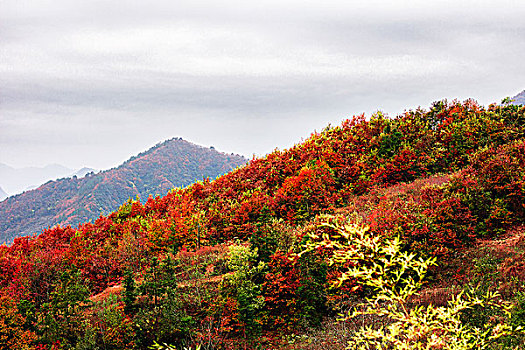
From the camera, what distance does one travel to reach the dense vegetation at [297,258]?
1301 centimetres

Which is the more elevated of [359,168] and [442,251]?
[359,168]

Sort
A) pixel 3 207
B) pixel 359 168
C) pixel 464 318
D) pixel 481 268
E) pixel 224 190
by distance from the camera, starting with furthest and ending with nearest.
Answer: pixel 3 207 → pixel 224 190 → pixel 359 168 → pixel 481 268 → pixel 464 318

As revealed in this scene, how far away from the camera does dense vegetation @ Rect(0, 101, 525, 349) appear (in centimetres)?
1301

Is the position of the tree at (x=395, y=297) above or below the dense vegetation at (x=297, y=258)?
above

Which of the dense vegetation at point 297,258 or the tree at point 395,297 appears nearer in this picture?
the tree at point 395,297

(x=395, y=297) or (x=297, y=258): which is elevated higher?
(x=395, y=297)

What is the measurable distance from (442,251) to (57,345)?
15.7 m

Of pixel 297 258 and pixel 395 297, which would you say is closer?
pixel 395 297

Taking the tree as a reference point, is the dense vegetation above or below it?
below

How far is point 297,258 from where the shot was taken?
28.7 ft

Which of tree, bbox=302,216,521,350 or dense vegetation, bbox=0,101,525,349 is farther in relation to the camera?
dense vegetation, bbox=0,101,525,349

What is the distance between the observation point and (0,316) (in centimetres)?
1380

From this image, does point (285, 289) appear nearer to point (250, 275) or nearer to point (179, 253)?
point (250, 275)

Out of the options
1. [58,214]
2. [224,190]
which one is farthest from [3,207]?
[224,190]
